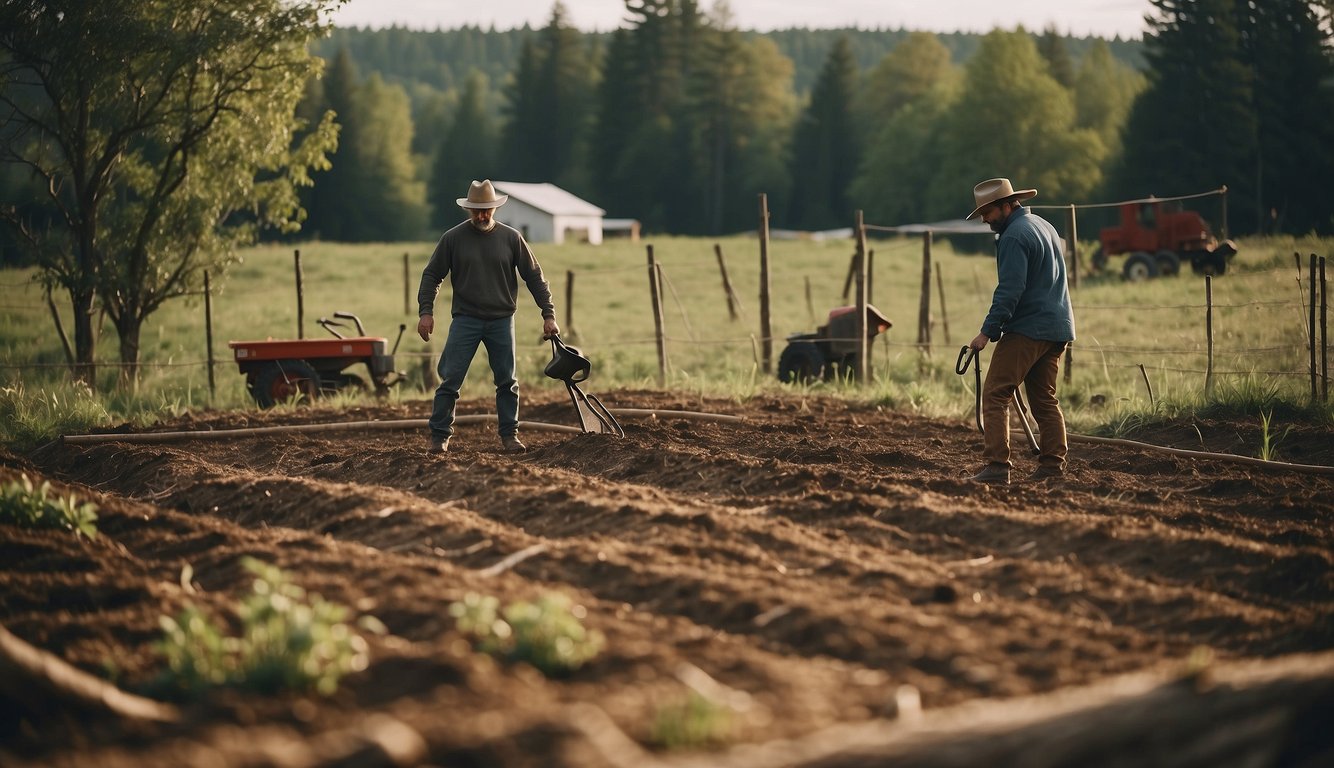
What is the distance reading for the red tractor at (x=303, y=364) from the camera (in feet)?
41.4

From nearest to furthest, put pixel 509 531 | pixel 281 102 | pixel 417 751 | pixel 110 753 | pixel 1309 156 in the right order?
pixel 417 751, pixel 110 753, pixel 509 531, pixel 281 102, pixel 1309 156

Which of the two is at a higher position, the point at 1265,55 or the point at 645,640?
the point at 1265,55

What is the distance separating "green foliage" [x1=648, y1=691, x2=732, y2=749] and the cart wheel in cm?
1013

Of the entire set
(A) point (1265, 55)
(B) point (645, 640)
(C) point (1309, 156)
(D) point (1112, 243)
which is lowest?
(B) point (645, 640)

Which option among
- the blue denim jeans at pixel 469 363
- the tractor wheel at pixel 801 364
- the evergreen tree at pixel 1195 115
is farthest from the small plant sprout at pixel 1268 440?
the evergreen tree at pixel 1195 115

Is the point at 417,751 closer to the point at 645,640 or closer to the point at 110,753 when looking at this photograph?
the point at 110,753

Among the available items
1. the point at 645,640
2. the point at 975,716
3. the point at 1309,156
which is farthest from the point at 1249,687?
the point at 1309,156

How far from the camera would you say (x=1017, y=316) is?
25.7 ft

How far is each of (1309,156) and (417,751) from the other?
46.0 metres

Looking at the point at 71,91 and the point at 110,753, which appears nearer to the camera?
the point at 110,753

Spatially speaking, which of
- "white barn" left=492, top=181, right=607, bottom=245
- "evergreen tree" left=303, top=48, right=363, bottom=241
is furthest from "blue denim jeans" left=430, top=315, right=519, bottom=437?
"evergreen tree" left=303, top=48, right=363, bottom=241

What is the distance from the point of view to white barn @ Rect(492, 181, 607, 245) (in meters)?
60.5

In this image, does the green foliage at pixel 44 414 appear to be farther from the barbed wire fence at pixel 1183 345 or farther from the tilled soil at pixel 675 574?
the tilled soil at pixel 675 574

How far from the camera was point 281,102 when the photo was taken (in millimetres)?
15945
